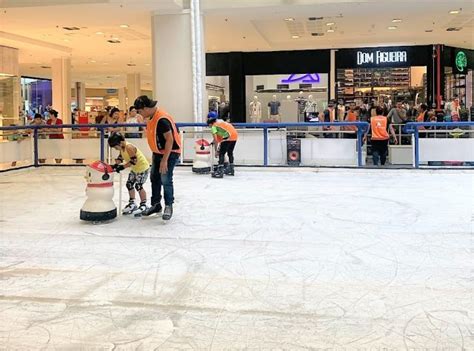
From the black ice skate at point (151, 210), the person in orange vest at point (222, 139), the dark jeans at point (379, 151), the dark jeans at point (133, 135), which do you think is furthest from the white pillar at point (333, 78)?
the black ice skate at point (151, 210)

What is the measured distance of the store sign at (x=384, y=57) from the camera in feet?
66.4

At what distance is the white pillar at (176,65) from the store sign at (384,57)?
9040mm

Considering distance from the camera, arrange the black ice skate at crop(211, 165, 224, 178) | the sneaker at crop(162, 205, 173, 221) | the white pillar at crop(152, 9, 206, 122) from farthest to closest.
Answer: the white pillar at crop(152, 9, 206, 122)
the black ice skate at crop(211, 165, 224, 178)
the sneaker at crop(162, 205, 173, 221)

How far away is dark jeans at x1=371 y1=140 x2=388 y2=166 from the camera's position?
12.0 metres

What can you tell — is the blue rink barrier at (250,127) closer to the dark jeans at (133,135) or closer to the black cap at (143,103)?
the dark jeans at (133,135)

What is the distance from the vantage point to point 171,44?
13469 mm

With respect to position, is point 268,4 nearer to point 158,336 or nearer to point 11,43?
point 11,43

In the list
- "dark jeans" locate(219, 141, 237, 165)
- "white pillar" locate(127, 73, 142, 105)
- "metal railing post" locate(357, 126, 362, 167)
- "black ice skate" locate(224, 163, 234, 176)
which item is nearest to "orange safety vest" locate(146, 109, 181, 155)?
"dark jeans" locate(219, 141, 237, 165)

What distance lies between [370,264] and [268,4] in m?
9.73

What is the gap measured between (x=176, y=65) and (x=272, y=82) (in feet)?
27.9

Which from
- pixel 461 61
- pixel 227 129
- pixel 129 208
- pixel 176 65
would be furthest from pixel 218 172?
pixel 461 61

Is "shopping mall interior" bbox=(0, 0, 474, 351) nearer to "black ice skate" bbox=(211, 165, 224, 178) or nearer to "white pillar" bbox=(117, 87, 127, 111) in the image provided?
"black ice skate" bbox=(211, 165, 224, 178)

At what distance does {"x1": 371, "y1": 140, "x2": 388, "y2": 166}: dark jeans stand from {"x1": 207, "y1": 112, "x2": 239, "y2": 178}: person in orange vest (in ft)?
11.6

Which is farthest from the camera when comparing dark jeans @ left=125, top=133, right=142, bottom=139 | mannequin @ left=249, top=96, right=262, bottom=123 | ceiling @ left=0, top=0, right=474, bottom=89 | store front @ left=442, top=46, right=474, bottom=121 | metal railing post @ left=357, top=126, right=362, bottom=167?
mannequin @ left=249, top=96, right=262, bottom=123
